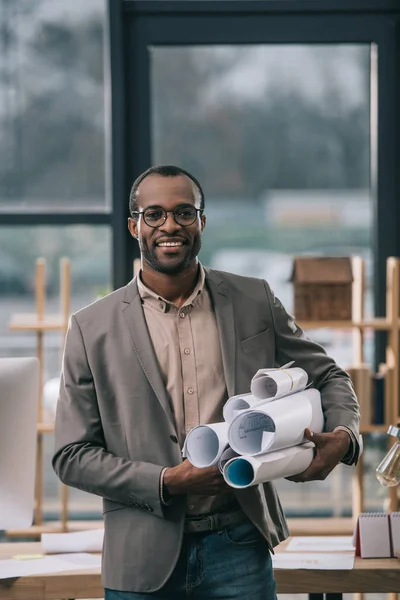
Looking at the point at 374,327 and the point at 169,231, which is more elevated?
the point at 169,231

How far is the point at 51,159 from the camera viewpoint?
4445mm

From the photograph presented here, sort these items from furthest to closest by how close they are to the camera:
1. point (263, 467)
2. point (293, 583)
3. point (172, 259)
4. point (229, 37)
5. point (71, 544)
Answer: point (229, 37) < point (71, 544) < point (293, 583) < point (172, 259) < point (263, 467)

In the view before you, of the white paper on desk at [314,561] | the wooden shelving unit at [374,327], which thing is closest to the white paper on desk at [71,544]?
the white paper on desk at [314,561]

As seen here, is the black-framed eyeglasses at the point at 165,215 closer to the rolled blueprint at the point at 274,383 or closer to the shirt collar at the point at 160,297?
the shirt collar at the point at 160,297

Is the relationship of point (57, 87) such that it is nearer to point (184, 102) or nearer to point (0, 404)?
point (184, 102)

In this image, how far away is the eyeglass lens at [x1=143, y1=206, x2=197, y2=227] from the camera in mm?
1967

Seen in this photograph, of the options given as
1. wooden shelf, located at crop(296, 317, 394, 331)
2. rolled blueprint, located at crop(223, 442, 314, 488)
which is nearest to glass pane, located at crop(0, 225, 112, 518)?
wooden shelf, located at crop(296, 317, 394, 331)

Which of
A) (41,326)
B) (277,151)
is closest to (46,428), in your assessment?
(41,326)

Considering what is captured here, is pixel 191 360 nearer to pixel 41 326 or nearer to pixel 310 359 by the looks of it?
pixel 310 359

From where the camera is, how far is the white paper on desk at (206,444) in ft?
5.84

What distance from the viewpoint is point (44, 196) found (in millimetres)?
4438

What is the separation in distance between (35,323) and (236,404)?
2.36m

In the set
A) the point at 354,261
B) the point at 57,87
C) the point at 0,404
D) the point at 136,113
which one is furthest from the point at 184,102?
the point at 0,404

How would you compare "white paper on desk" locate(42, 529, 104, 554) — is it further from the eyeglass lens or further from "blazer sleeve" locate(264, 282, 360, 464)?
the eyeglass lens
